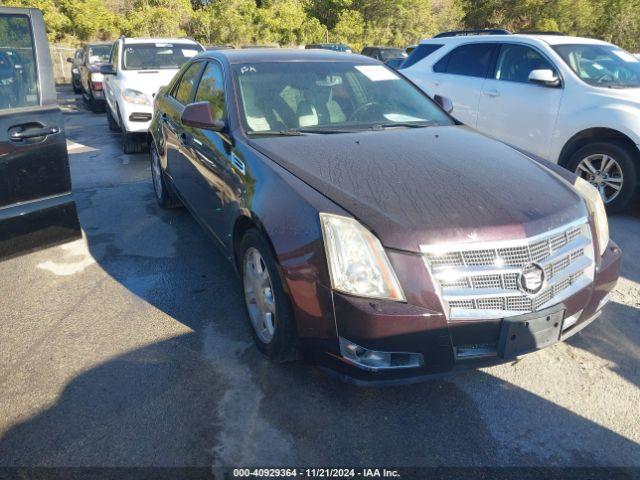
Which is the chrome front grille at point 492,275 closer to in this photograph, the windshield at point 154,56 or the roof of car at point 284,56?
the roof of car at point 284,56

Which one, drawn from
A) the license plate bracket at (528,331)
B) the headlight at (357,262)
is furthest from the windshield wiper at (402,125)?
the license plate bracket at (528,331)

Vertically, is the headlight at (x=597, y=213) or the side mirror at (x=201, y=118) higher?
the side mirror at (x=201, y=118)

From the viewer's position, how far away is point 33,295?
3.84m

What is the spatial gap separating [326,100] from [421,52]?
15.4ft

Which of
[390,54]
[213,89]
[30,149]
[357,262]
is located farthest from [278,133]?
[390,54]

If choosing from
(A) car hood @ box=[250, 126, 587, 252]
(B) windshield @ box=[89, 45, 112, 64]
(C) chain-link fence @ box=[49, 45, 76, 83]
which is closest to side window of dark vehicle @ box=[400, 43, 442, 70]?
(A) car hood @ box=[250, 126, 587, 252]

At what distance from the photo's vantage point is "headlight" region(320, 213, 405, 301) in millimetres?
2229

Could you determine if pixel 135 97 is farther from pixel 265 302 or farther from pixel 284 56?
pixel 265 302

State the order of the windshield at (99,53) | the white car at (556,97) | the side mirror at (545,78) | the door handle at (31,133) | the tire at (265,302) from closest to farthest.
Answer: the tire at (265,302) → the door handle at (31,133) → the white car at (556,97) → the side mirror at (545,78) → the windshield at (99,53)

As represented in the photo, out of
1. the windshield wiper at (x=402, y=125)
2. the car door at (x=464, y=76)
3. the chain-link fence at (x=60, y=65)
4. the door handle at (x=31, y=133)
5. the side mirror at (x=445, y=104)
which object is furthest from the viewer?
the chain-link fence at (x=60, y=65)

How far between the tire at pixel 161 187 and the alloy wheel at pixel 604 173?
421 cm

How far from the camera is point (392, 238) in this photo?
2246 mm

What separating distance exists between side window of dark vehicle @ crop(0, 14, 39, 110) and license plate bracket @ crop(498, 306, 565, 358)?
3007 millimetres

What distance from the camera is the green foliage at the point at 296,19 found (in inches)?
1087
